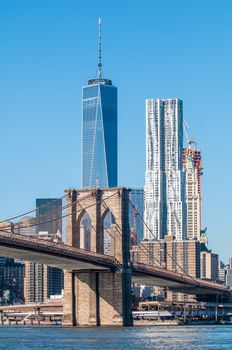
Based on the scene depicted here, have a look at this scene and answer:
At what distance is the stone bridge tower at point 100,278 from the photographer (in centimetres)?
9325

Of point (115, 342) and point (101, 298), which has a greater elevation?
point (101, 298)

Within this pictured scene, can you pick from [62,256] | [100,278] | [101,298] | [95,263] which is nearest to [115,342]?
[62,256]

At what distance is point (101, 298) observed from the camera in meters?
93.6

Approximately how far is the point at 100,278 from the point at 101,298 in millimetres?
1516

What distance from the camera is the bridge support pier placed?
93.1 m

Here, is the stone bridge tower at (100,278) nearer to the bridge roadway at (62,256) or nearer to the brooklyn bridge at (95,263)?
the brooklyn bridge at (95,263)

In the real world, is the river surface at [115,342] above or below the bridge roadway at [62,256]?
below

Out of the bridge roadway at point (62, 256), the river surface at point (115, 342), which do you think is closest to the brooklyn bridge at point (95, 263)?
the bridge roadway at point (62, 256)

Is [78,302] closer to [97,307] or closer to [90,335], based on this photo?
[97,307]

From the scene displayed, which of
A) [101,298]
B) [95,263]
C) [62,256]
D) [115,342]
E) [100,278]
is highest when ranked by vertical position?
[62,256]

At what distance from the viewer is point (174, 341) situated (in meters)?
71.2

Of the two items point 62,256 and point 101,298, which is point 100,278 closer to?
point 101,298

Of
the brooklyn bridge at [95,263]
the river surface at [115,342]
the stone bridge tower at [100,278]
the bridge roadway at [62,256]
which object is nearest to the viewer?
the river surface at [115,342]

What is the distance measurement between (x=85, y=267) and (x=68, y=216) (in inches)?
258
